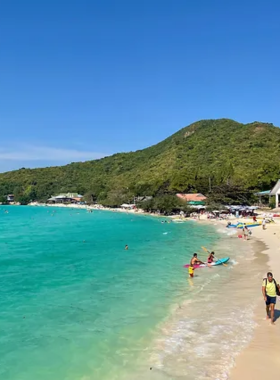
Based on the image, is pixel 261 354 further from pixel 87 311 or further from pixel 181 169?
pixel 181 169

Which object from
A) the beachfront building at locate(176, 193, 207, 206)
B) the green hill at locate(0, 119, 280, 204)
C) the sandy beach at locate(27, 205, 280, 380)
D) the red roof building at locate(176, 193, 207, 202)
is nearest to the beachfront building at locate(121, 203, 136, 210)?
the green hill at locate(0, 119, 280, 204)

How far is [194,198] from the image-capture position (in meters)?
73.9

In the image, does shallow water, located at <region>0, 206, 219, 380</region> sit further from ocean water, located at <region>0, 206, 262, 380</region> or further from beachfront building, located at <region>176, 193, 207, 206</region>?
beachfront building, located at <region>176, 193, 207, 206</region>

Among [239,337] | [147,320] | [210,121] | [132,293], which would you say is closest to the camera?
[239,337]

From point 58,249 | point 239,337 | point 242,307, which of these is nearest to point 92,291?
point 242,307

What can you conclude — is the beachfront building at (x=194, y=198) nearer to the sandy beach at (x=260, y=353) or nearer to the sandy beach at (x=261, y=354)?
the sandy beach at (x=260, y=353)

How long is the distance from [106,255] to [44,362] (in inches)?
717

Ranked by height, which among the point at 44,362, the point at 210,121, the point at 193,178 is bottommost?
the point at 44,362

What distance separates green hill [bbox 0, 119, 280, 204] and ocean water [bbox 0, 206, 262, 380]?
53.4 metres

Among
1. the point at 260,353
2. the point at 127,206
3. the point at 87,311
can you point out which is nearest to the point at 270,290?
the point at 260,353

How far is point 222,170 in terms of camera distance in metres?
81.8

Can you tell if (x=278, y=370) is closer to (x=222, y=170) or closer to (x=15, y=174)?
(x=222, y=170)

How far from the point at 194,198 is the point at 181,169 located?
3111 cm

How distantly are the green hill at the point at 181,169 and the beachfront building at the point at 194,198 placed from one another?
5338 mm
